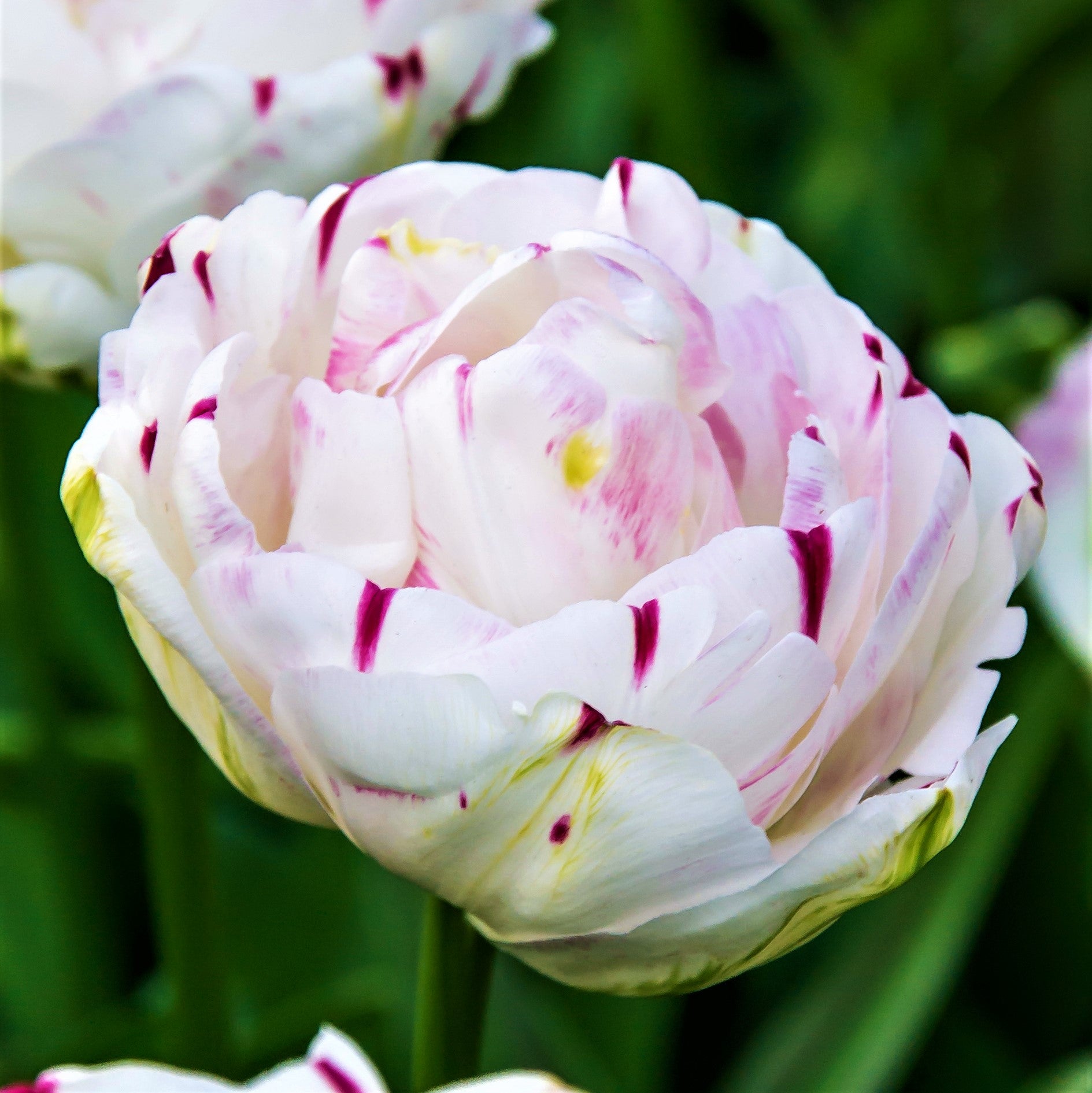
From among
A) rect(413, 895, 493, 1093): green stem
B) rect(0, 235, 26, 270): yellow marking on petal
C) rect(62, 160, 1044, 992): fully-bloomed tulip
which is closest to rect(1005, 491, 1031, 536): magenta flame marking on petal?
rect(62, 160, 1044, 992): fully-bloomed tulip

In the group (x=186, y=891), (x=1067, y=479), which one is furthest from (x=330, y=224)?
(x=1067, y=479)

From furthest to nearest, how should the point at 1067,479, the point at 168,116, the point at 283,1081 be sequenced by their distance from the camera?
1. the point at 1067,479
2. the point at 168,116
3. the point at 283,1081

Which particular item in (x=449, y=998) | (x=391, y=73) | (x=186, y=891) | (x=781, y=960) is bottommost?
(x=781, y=960)

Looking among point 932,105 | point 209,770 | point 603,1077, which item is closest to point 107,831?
point 209,770

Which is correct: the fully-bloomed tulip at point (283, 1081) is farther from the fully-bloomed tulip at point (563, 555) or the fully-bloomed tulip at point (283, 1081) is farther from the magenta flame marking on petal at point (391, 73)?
the magenta flame marking on petal at point (391, 73)

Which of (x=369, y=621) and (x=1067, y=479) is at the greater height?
(x=369, y=621)

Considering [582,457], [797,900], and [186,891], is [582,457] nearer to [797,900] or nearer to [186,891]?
[797,900]
